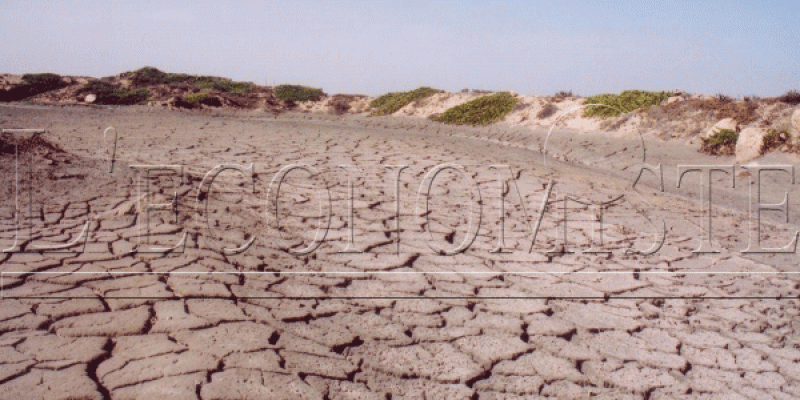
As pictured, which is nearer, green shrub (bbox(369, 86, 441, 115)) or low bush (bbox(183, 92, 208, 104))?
green shrub (bbox(369, 86, 441, 115))

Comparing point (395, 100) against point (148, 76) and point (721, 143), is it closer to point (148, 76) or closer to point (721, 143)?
point (721, 143)

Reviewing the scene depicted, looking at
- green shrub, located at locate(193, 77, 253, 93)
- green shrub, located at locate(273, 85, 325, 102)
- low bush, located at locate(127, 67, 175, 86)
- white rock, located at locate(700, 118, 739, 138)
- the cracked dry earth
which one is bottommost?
the cracked dry earth

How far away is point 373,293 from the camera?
2.86 m

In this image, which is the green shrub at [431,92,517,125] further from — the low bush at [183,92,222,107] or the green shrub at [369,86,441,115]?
the low bush at [183,92,222,107]

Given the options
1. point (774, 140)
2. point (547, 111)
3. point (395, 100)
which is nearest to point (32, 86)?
point (395, 100)

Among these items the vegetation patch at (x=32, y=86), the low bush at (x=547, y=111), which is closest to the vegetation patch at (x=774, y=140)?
the low bush at (x=547, y=111)

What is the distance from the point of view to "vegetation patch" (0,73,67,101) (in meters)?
13.2

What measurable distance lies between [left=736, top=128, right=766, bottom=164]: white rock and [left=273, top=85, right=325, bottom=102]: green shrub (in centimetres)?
937

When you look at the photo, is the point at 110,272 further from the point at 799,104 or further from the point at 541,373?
the point at 799,104

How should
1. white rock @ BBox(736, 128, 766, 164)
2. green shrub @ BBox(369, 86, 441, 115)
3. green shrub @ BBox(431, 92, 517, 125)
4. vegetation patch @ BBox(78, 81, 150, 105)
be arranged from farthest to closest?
1. vegetation patch @ BBox(78, 81, 150, 105)
2. green shrub @ BBox(369, 86, 441, 115)
3. green shrub @ BBox(431, 92, 517, 125)
4. white rock @ BBox(736, 128, 766, 164)

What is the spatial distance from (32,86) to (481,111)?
1045cm

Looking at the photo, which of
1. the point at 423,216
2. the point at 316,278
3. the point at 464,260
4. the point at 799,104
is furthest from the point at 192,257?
the point at 799,104

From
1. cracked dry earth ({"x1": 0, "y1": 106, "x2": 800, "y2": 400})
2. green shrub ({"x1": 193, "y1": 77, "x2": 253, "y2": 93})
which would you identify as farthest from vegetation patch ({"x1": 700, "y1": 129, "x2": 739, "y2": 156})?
green shrub ({"x1": 193, "y1": 77, "x2": 253, "y2": 93})

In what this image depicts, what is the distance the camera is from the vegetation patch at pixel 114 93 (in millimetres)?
13170
